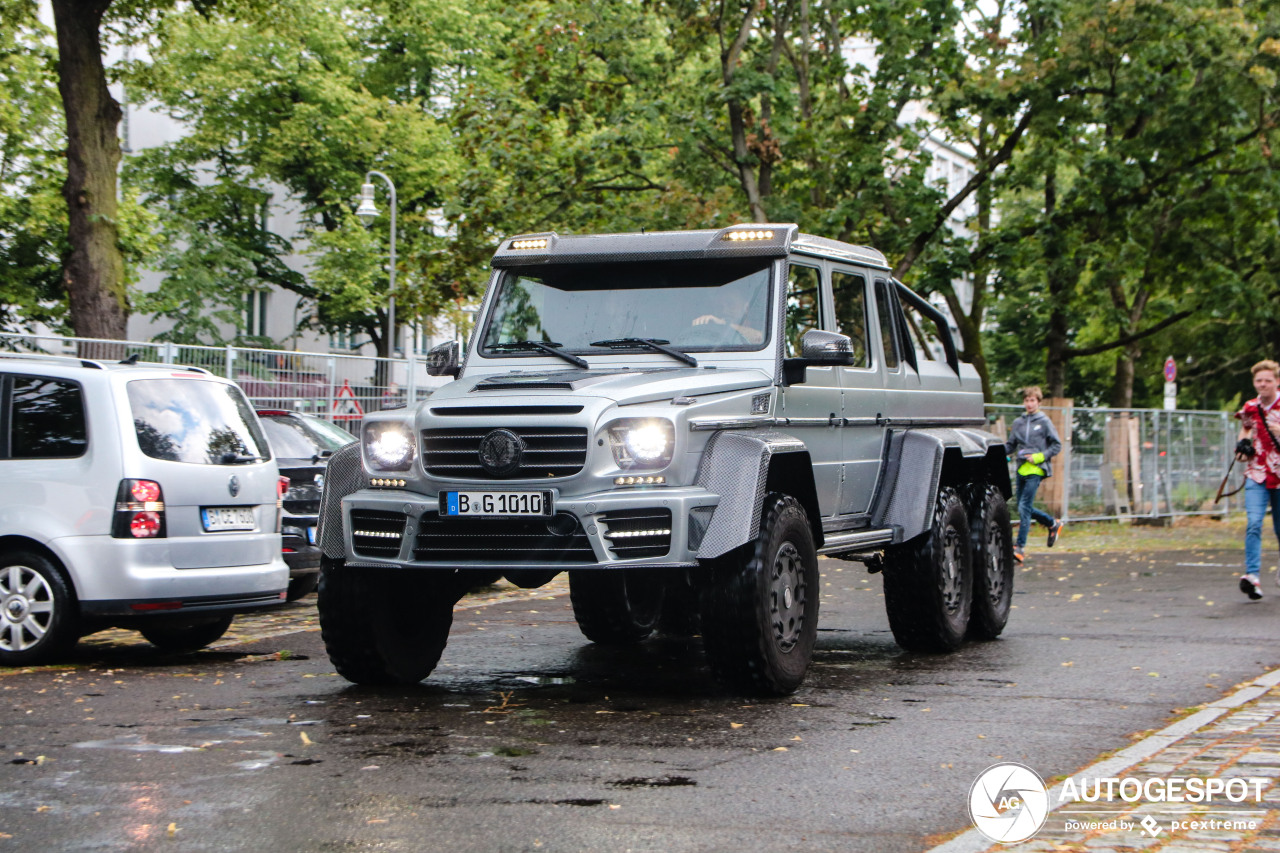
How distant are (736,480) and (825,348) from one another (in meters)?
1.09

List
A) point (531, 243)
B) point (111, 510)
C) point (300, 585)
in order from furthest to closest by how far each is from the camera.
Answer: point (300, 585) → point (111, 510) → point (531, 243)

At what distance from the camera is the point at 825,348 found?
8109mm

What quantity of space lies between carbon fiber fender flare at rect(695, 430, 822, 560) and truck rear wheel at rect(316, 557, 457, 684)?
1.51 metres

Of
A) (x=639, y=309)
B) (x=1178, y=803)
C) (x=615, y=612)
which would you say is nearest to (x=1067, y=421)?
(x=615, y=612)

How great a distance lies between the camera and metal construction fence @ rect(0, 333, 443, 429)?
1561 cm

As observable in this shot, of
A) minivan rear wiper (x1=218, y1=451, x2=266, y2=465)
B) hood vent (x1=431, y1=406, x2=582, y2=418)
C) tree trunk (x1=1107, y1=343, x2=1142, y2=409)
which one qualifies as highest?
tree trunk (x1=1107, y1=343, x2=1142, y2=409)

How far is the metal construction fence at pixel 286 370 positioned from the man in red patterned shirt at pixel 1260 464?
7.56m

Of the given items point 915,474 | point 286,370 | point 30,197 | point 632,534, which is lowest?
point 632,534

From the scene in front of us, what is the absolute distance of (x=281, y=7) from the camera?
19922 mm

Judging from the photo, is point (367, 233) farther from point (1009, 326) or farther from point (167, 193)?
point (1009, 326)

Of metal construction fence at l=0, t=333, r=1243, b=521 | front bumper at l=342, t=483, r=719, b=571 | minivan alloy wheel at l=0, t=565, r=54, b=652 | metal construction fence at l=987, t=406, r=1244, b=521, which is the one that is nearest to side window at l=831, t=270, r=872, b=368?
front bumper at l=342, t=483, r=719, b=571

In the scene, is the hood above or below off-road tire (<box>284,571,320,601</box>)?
above

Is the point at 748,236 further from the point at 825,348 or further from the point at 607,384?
the point at 607,384

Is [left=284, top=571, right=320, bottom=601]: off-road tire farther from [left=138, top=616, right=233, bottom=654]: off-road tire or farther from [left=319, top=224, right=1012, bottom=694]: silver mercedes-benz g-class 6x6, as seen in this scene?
[left=319, top=224, right=1012, bottom=694]: silver mercedes-benz g-class 6x6
